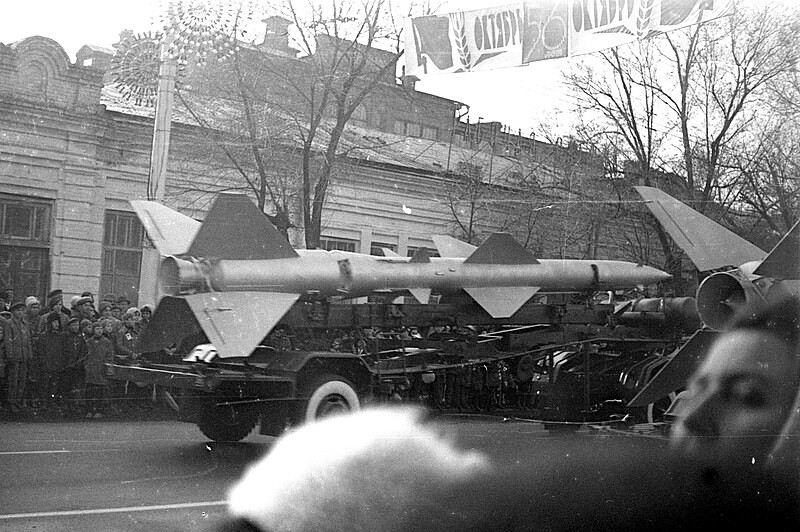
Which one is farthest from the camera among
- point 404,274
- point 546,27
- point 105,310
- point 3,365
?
point 3,365

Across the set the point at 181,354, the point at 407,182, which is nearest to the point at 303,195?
the point at 407,182

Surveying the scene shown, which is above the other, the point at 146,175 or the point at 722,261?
the point at 146,175

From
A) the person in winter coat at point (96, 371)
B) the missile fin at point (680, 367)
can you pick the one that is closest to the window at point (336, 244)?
the person in winter coat at point (96, 371)

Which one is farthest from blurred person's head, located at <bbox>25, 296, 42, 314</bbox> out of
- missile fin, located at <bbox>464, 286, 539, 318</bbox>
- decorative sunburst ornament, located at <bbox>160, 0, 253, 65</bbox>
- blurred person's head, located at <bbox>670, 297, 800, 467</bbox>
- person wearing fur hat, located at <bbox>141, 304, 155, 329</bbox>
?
blurred person's head, located at <bbox>670, 297, 800, 467</bbox>

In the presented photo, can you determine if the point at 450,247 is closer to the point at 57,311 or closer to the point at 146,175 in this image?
the point at 146,175

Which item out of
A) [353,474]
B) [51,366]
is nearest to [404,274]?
[353,474]

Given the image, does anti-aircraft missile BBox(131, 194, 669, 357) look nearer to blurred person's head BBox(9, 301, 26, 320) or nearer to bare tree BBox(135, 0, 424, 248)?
bare tree BBox(135, 0, 424, 248)

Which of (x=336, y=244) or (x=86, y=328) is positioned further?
(x=86, y=328)
